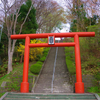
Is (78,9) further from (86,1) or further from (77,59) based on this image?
(77,59)

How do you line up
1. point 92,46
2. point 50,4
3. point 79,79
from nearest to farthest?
1. point 79,79
2. point 92,46
3. point 50,4

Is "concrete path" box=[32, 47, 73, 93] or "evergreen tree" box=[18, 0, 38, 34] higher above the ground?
"evergreen tree" box=[18, 0, 38, 34]

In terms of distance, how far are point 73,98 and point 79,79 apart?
1442mm

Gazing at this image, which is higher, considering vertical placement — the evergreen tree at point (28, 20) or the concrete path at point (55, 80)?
the evergreen tree at point (28, 20)

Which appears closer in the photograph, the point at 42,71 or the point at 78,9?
the point at 42,71

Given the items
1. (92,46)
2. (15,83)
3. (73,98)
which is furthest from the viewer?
(92,46)

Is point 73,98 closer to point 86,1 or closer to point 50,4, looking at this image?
point 86,1

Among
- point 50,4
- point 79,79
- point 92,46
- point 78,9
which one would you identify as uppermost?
point 50,4

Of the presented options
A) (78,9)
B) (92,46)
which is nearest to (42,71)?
(92,46)

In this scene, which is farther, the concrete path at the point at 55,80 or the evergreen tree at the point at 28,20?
the evergreen tree at the point at 28,20

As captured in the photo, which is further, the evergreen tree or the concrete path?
the evergreen tree

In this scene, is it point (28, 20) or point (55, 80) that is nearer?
point (55, 80)

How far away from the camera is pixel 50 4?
720 inches

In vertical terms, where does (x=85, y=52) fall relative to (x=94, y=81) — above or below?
above
